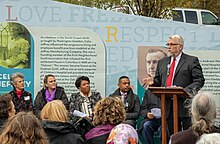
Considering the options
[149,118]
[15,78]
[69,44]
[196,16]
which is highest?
[196,16]

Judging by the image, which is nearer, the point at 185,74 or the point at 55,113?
the point at 55,113

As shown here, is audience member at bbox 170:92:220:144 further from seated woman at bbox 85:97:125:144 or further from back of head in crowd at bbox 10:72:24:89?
back of head in crowd at bbox 10:72:24:89

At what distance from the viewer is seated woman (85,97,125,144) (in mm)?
5906

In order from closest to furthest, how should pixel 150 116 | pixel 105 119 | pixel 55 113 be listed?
pixel 55 113 → pixel 105 119 → pixel 150 116

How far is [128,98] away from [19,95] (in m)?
1.81

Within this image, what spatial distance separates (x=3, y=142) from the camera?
4113 millimetres

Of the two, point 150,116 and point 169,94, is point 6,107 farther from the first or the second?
point 150,116

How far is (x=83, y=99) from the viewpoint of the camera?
905cm

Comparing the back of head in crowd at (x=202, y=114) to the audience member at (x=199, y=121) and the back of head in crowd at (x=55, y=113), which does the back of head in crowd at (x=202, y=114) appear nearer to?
the audience member at (x=199, y=121)

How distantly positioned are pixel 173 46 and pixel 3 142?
4011mm

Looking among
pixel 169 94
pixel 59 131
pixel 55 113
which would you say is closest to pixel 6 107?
pixel 55 113

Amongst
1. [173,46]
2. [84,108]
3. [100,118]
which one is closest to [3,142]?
[100,118]

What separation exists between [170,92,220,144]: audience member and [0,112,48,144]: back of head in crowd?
1494mm

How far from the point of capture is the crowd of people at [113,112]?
4.51 m
